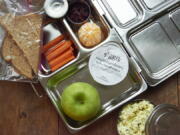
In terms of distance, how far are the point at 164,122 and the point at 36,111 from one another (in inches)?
16.7

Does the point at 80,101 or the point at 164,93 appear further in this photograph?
the point at 164,93

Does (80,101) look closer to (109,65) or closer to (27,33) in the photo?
(109,65)

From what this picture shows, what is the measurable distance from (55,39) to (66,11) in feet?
0.33

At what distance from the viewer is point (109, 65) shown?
1.12 m

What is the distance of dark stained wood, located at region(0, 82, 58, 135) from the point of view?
1165 millimetres

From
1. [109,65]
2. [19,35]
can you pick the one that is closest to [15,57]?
[19,35]

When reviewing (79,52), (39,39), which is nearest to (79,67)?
(79,52)

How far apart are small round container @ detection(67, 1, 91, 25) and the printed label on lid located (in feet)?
0.38

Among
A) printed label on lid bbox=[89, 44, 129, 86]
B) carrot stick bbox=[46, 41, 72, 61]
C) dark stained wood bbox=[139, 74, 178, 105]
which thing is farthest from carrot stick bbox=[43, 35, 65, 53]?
dark stained wood bbox=[139, 74, 178, 105]

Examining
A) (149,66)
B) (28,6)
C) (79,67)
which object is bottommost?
Result: (149,66)

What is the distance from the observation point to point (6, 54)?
1.10 meters

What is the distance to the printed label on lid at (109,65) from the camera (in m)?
1.11

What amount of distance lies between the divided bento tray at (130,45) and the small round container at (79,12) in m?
0.02

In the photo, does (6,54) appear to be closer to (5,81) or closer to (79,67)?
(5,81)
